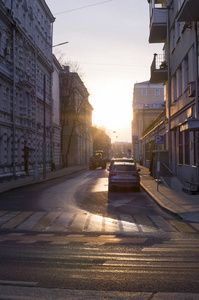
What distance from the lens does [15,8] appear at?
30641mm

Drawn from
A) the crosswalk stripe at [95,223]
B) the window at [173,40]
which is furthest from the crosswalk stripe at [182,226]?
the window at [173,40]

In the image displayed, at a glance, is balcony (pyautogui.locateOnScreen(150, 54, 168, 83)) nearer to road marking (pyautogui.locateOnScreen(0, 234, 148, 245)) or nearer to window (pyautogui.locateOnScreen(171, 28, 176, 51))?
window (pyautogui.locateOnScreen(171, 28, 176, 51))

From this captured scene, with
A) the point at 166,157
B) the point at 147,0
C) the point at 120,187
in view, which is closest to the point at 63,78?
the point at 147,0

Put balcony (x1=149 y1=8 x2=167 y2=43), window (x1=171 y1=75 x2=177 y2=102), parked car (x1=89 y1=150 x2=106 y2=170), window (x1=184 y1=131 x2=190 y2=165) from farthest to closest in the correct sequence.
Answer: parked car (x1=89 y1=150 x2=106 y2=170), balcony (x1=149 y1=8 x2=167 y2=43), window (x1=171 y1=75 x2=177 y2=102), window (x1=184 y1=131 x2=190 y2=165)

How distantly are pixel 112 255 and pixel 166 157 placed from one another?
20837mm

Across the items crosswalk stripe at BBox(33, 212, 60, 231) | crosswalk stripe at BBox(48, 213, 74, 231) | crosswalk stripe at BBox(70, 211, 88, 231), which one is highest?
crosswalk stripe at BBox(33, 212, 60, 231)

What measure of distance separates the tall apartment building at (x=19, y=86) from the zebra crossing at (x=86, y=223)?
14892mm

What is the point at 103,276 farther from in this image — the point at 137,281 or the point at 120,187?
the point at 120,187

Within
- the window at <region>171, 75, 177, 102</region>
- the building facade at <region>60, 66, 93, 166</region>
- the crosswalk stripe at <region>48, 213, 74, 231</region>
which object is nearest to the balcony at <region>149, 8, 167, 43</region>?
the window at <region>171, 75, 177, 102</region>

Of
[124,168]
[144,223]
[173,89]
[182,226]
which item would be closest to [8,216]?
[144,223]

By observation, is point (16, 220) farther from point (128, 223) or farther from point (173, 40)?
point (173, 40)

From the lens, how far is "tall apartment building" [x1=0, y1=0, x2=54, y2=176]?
91.6 ft

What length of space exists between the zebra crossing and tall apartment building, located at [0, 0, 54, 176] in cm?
1489

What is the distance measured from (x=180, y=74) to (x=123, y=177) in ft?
25.7
